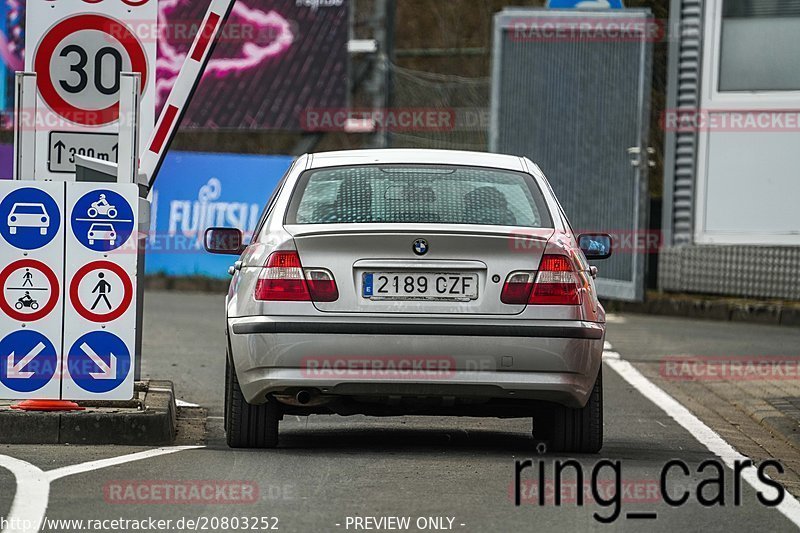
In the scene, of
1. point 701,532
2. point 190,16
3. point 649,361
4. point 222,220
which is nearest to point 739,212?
point 649,361

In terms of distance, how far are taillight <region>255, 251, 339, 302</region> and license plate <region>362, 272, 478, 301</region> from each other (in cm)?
17

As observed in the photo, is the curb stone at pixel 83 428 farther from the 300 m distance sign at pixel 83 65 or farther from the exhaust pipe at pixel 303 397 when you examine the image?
the 300 m distance sign at pixel 83 65

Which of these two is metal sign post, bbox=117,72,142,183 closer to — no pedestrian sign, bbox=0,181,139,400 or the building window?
no pedestrian sign, bbox=0,181,139,400

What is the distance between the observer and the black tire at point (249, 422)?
28.2ft

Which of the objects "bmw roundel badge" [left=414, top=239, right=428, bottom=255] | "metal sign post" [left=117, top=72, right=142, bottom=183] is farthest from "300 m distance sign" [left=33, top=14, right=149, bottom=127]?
"bmw roundel badge" [left=414, top=239, right=428, bottom=255]

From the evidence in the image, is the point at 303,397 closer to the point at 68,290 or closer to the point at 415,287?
the point at 415,287

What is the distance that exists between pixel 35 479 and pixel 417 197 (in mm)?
2275

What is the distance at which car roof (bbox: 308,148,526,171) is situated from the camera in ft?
29.5

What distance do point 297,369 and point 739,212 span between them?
5.91 metres

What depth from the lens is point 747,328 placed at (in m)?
19.1

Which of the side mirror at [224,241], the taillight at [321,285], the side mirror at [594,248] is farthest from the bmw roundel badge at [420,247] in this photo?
the side mirror at [224,241]

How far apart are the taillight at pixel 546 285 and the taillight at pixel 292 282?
775mm

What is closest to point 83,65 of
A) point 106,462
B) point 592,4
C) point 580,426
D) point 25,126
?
point 25,126

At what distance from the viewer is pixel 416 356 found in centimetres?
807
